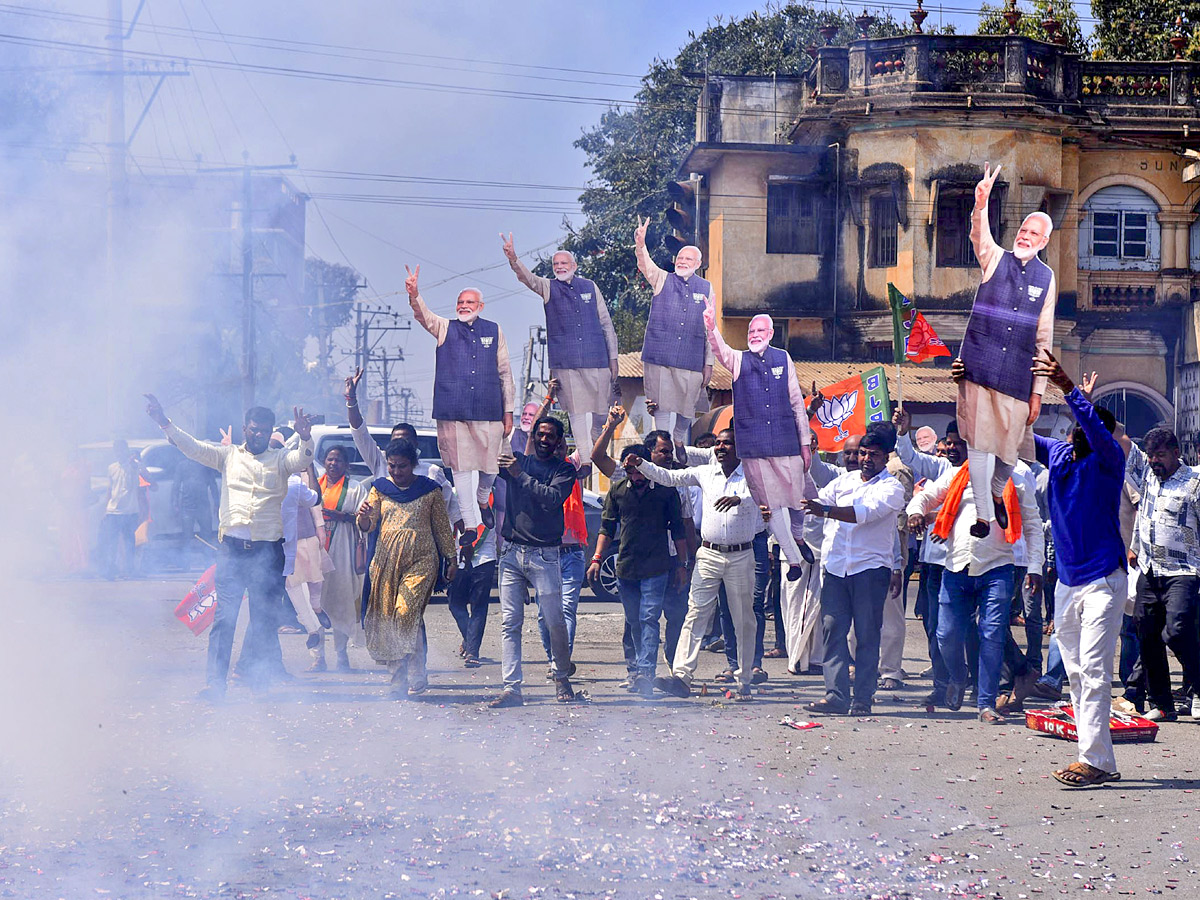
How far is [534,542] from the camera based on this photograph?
933 centimetres

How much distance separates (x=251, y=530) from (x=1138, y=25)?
86.6ft

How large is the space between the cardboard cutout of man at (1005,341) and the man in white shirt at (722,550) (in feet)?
9.40

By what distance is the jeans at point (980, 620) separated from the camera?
9.04m

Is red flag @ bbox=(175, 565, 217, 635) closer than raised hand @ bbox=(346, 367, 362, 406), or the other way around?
raised hand @ bbox=(346, 367, 362, 406)

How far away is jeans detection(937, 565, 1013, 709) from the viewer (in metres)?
9.04

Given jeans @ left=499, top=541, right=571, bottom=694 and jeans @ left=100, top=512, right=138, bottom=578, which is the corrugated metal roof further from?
jeans @ left=499, top=541, right=571, bottom=694

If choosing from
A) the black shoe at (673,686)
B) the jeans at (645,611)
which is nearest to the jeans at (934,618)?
the black shoe at (673,686)

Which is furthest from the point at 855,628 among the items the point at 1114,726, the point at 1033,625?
the point at 1114,726

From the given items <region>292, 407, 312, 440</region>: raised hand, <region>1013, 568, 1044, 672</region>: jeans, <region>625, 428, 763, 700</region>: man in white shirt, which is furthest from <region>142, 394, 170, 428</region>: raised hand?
<region>1013, 568, 1044, 672</region>: jeans

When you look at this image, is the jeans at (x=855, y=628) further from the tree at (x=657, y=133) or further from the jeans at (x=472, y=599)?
the tree at (x=657, y=133)

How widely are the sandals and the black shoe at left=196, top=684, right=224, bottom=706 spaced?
→ 533cm

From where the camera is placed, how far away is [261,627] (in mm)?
9930

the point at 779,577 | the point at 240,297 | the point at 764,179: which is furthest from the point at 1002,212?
the point at 240,297

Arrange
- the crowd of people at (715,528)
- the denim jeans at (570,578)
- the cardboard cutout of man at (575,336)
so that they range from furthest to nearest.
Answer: the denim jeans at (570,578) → the cardboard cutout of man at (575,336) → the crowd of people at (715,528)
